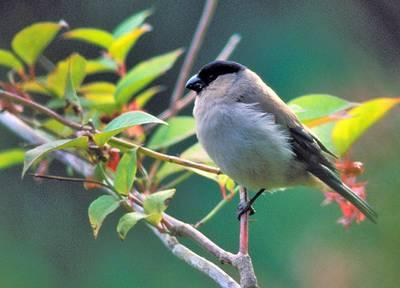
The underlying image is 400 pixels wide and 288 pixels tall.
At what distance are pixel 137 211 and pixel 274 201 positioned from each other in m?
1.46

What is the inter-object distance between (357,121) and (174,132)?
1.65 feet

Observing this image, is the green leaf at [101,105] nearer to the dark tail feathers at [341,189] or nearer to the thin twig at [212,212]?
the thin twig at [212,212]

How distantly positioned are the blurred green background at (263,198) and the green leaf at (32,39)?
46.5 inches

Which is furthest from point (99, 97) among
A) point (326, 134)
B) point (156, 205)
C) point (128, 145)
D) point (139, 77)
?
point (156, 205)

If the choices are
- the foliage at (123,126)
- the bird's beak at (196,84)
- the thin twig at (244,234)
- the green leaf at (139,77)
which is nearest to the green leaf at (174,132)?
the foliage at (123,126)

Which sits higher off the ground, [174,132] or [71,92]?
[71,92]

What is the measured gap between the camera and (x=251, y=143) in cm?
209

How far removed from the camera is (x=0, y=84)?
2172 millimetres

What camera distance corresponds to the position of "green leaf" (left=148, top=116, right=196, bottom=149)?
2.06 meters

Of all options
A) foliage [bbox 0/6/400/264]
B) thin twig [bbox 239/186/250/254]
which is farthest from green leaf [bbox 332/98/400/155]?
thin twig [bbox 239/186/250/254]

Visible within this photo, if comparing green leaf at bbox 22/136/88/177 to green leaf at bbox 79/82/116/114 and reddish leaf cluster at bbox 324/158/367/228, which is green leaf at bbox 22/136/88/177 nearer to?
green leaf at bbox 79/82/116/114

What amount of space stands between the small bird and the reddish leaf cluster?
22mm

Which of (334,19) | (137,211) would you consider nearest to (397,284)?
(137,211)

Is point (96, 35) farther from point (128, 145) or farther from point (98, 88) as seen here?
point (128, 145)
